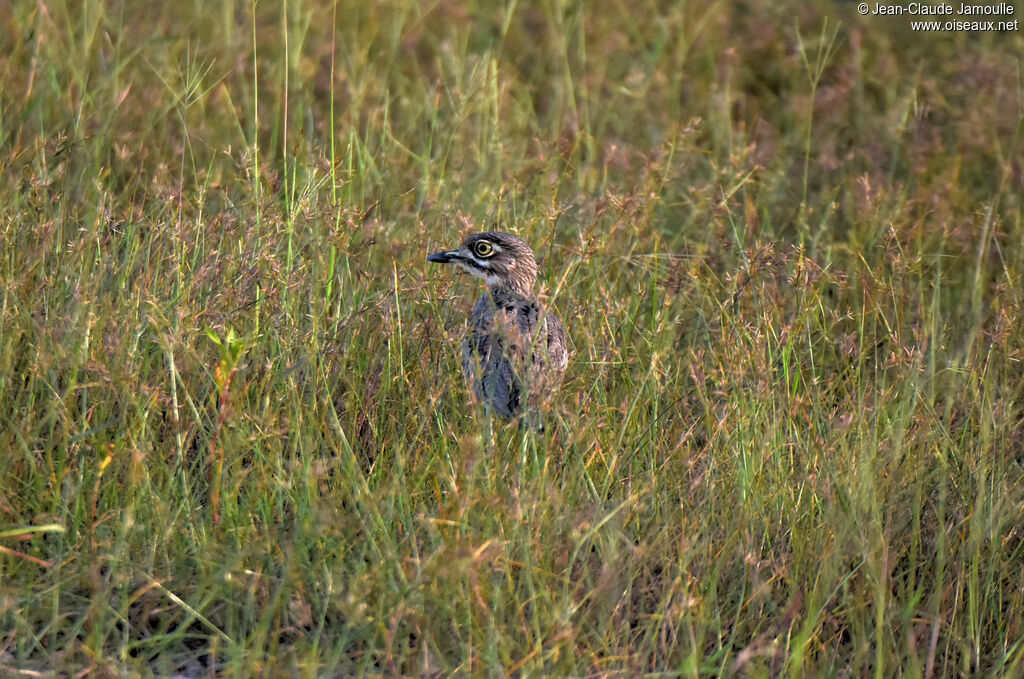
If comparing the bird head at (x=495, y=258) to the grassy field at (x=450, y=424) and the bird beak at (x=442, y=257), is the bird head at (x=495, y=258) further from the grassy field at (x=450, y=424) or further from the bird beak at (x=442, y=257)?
the grassy field at (x=450, y=424)

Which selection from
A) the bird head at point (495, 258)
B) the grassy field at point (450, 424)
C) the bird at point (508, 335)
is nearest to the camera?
the grassy field at point (450, 424)

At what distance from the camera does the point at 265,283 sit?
14.6ft

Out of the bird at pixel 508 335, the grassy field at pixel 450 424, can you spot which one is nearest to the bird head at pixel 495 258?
the bird at pixel 508 335

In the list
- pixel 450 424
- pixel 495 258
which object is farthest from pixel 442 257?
pixel 450 424

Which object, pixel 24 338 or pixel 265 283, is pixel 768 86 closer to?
pixel 265 283

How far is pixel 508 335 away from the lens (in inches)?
149

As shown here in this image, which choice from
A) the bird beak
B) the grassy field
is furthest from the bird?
the grassy field

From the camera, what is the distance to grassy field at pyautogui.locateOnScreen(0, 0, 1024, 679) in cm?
340

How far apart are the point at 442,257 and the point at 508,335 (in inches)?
56.5

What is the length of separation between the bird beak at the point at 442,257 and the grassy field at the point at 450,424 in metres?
0.08

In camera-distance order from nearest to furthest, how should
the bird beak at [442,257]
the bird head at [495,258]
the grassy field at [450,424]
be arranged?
the grassy field at [450,424]
the bird beak at [442,257]
the bird head at [495,258]

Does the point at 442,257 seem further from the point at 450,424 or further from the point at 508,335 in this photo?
the point at 508,335

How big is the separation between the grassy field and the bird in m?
0.10

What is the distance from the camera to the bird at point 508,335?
151 inches
